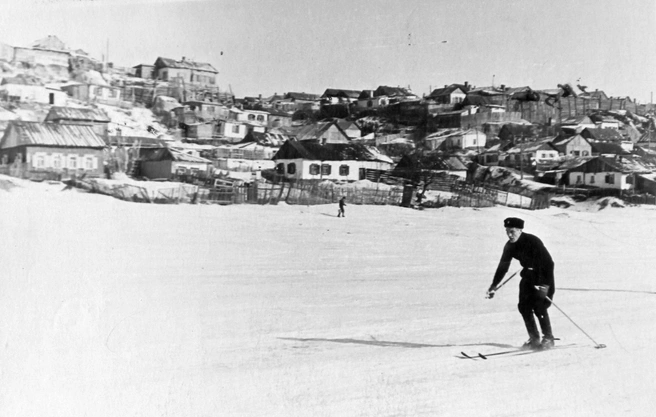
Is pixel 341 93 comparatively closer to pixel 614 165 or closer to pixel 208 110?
pixel 208 110

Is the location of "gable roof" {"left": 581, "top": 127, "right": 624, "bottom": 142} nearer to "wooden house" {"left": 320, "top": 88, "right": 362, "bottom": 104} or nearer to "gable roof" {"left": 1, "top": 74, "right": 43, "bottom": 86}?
"wooden house" {"left": 320, "top": 88, "right": 362, "bottom": 104}

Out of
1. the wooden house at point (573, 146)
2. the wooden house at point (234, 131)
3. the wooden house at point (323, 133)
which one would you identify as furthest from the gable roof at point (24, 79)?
the wooden house at point (573, 146)

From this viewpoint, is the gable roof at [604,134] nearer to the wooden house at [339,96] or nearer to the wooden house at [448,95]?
the wooden house at [448,95]

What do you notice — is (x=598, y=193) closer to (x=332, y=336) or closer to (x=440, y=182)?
(x=440, y=182)

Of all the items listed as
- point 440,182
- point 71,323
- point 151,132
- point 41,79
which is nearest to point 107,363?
point 71,323

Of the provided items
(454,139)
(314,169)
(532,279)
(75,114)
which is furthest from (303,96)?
(532,279)
